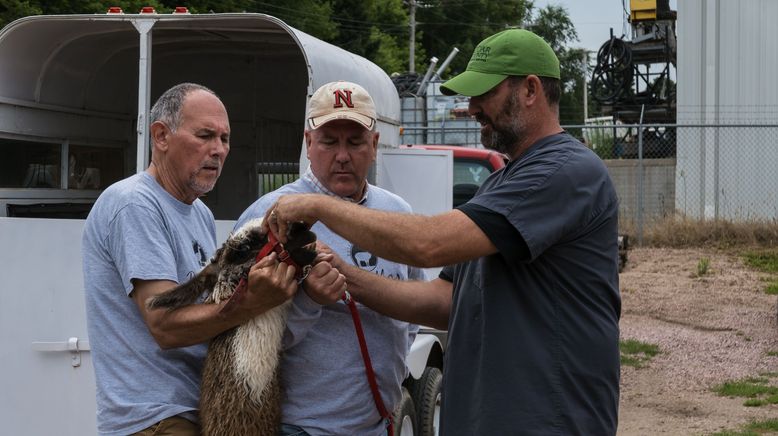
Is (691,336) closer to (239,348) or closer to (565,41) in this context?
(239,348)

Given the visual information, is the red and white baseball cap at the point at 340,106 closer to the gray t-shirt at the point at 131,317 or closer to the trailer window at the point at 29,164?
the gray t-shirt at the point at 131,317

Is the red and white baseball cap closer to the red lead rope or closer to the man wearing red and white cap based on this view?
the man wearing red and white cap

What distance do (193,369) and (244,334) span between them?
1.00 feet

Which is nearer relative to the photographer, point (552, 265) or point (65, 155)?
point (552, 265)

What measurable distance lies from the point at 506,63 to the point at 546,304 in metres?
0.73

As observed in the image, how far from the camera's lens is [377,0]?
42.2 m

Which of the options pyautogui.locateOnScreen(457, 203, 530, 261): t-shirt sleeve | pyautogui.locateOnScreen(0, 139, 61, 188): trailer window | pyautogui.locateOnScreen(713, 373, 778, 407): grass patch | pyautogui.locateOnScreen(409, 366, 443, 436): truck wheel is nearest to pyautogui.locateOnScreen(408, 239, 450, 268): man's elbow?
pyautogui.locateOnScreen(457, 203, 530, 261): t-shirt sleeve

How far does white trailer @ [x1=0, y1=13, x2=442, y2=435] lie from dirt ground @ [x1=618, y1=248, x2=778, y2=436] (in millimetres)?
3329

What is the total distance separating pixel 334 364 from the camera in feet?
9.99

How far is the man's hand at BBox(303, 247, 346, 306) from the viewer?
9.14ft

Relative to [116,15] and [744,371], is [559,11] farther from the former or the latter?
[116,15]

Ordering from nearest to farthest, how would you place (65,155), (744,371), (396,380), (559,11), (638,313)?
(396,380)
(65,155)
(744,371)
(638,313)
(559,11)

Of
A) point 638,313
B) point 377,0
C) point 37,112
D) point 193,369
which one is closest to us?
point 193,369

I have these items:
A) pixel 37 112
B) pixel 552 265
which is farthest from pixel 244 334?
pixel 37 112
